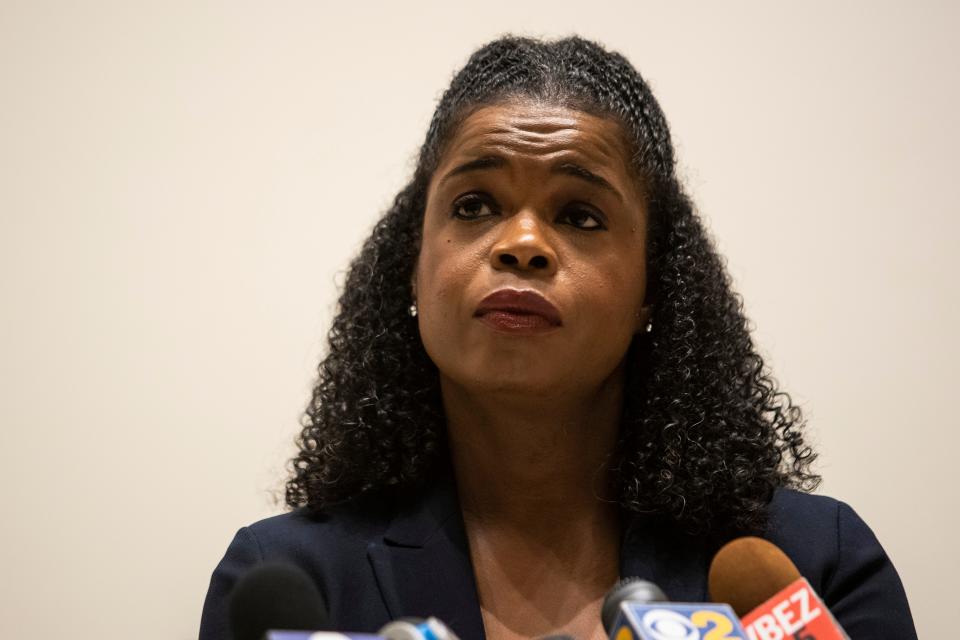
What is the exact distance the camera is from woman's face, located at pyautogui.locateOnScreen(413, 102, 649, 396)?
4.29 ft

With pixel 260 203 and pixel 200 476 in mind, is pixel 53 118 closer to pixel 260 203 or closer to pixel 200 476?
pixel 260 203

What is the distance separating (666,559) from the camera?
1392 mm

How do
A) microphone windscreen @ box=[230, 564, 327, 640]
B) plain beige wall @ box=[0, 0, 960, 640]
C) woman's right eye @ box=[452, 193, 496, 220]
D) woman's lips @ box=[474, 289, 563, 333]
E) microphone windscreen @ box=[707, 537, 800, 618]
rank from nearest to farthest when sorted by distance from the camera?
microphone windscreen @ box=[230, 564, 327, 640] → microphone windscreen @ box=[707, 537, 800, 618] → woman's lips @ box=[474, 289, 563, 333] → woman's right eye @ box=[452, 193, 496, 220] → plain beige wall @ box=[0, 0, 960, 640]

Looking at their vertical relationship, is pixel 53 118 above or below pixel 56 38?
below

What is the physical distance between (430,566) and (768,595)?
1.88 feet

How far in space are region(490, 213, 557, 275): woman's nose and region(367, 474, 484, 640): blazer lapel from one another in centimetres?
37

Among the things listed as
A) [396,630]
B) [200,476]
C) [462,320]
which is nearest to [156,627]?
[200,476]

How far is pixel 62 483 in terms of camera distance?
1.76 m

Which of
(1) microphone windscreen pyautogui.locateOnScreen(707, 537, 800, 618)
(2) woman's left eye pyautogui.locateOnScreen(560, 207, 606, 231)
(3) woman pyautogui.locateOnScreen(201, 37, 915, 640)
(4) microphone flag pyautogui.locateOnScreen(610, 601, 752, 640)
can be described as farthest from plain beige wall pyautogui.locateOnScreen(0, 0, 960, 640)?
(4) microphone flag pyautogui.locateOnScreen(610, 601, 752, 640)

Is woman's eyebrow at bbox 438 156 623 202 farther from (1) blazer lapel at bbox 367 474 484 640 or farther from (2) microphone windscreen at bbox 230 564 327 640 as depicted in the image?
(2) microphone windscreen at bbox 230 564 327 640

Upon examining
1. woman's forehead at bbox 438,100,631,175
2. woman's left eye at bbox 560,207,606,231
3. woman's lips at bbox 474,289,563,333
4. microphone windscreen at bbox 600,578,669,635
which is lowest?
microphone windscreen at bbox 600,578,669,635

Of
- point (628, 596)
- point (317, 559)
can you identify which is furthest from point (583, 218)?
point (628, 596)

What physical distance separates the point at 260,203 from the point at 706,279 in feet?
2.76

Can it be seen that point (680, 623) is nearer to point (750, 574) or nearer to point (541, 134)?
point (750, 574)
